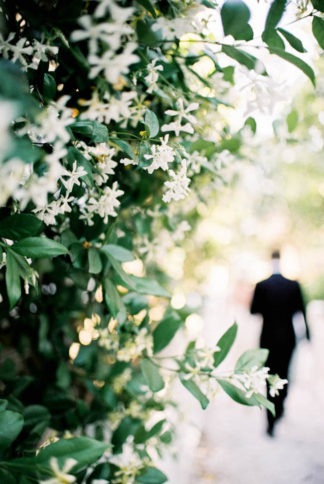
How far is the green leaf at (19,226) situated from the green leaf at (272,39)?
Answer: 561 mm

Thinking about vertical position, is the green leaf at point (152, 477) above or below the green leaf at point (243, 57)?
below

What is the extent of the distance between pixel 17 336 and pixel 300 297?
7.76ft

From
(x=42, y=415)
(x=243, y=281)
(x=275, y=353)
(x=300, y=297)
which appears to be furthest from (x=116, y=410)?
(x=243, y=281)

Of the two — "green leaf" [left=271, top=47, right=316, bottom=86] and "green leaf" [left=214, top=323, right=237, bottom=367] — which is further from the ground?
"green leaf" [left=271, top=47, right=316, bottom=86]

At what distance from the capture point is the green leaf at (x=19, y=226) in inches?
26.2

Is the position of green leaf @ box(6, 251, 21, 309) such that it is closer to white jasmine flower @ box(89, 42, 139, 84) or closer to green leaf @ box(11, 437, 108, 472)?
green leaf @ box(11, 437, 108, 472)

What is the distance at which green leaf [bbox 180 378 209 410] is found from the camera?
0.85m

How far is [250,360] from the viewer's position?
2.95ft

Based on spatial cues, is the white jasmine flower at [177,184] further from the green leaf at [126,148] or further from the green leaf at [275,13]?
the green leaf at [275,13]

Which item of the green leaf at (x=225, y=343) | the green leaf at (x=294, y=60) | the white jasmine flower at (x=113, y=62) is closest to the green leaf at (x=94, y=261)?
the green leaf at (x=225, y=343)

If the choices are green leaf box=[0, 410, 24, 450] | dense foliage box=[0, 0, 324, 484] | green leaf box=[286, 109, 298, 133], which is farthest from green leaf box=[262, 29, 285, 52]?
green leaf box=[0, 410, 24, 450]

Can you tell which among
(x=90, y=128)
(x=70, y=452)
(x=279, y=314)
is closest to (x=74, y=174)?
(x=90, y=128)

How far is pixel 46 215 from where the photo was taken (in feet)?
2.38

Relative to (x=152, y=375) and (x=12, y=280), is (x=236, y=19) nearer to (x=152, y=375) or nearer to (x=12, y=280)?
(x=12, y=280)
